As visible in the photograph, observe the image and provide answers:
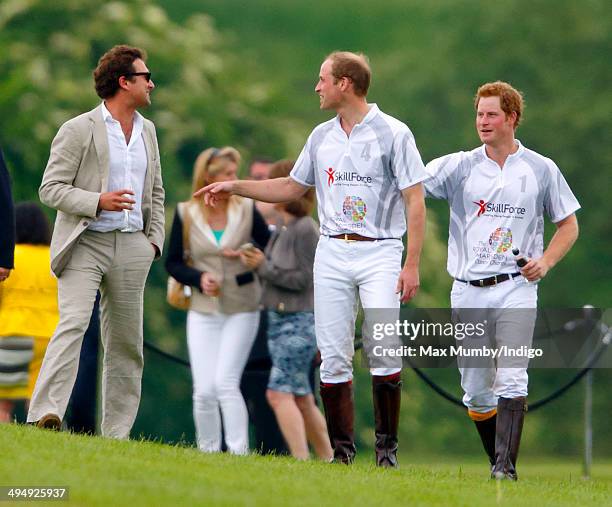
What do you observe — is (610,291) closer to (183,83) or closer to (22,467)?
(183,83)

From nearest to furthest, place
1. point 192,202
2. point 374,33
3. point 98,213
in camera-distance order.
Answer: point 98,213 → point 192,202 → point 374,33

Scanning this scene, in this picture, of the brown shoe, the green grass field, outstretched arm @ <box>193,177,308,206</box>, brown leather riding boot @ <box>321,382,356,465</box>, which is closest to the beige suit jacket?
outstretched arm @ <box>193,177,308,206</box>

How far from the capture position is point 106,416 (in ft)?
36.9

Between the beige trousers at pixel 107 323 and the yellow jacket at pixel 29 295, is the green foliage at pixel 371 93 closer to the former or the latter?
the yellow jacket at pixel 29 295

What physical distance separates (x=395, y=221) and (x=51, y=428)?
2.43 meters

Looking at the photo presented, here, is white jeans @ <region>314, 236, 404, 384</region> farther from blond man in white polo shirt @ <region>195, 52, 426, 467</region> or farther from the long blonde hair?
the long blonde hair

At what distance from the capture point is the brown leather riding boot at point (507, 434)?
35.2ft

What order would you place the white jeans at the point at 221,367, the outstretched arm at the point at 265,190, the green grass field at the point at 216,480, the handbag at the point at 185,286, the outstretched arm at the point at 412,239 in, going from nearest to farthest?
1. the green grass field at the point at 216,480
2. the outstretched arm at the point at 412,239
3. the outstretched arm at the point at 265,190
4. the white jeans at the point at 221,367
5. the handbag at the point at 185,286

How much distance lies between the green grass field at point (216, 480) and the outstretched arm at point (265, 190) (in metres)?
1.63

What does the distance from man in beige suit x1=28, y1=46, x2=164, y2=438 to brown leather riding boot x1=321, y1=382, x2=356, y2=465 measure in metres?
1.23

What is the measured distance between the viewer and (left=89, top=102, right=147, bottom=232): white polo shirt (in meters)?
10.9

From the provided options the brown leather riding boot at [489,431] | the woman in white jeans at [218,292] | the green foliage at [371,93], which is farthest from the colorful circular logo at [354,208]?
the green foliage at [371,93]

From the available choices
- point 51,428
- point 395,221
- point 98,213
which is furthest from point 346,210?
point 51,428

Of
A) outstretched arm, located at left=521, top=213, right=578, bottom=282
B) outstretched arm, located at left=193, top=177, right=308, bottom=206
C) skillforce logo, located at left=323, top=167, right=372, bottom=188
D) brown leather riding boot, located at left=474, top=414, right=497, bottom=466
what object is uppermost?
skillforce logo, located at left=323, top=167, right=372, bottom=188
